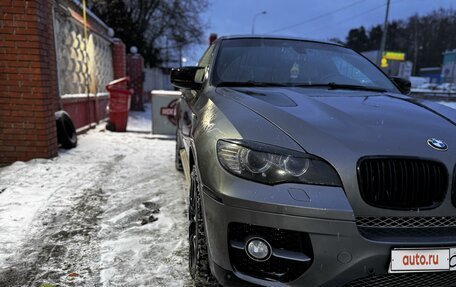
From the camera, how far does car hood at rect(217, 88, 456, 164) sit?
5.98 ft

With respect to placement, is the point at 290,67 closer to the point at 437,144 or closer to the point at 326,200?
the point at 437,144

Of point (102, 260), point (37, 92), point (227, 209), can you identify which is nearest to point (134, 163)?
point (37, 92)

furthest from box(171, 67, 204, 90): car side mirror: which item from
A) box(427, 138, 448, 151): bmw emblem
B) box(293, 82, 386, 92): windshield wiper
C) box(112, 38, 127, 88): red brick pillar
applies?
box(112, 38, 127, 88): red brick pillar

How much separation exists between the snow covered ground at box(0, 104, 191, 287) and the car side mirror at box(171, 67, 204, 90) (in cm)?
128

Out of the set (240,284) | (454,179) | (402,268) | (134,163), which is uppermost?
(454,179)

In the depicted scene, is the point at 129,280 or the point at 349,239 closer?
the point at 349,239

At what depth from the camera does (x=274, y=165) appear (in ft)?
5.95

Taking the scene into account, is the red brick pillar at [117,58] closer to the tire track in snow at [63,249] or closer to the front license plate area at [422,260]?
the tire track in snow at [63,249]

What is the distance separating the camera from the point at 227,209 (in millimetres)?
1758

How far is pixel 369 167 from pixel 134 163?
4.59 metres

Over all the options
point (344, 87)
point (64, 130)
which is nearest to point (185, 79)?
point (344, 87)

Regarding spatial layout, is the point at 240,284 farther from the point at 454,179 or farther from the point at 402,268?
the point at 454,179

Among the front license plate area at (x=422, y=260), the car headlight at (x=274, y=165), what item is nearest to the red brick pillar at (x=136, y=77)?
the car headlight at (x=274, y=165)

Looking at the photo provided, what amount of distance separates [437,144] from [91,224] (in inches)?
113
